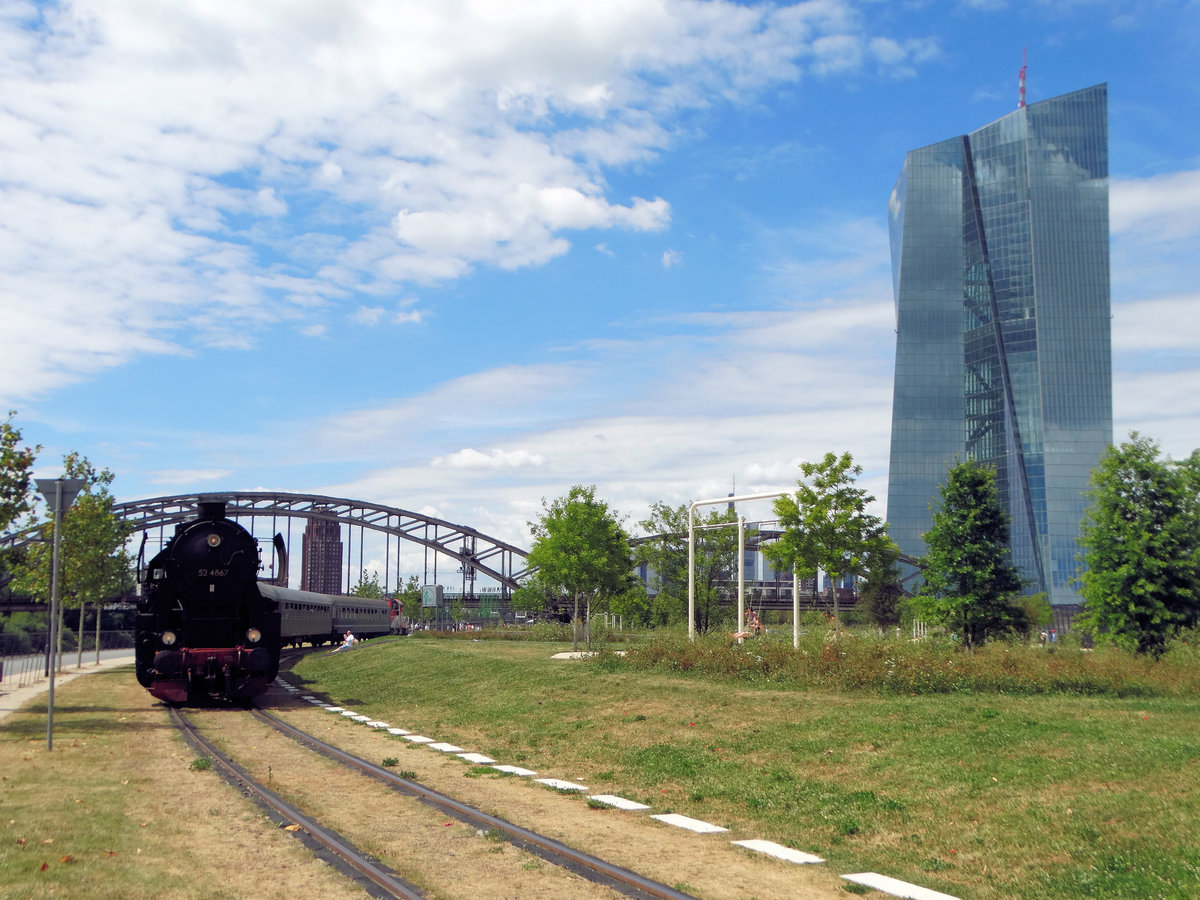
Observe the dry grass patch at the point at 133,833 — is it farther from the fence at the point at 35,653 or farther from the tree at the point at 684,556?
the tree at the point at 684,556

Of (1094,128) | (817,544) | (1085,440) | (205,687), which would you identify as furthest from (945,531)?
(1094,128)

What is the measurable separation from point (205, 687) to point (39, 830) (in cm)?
1593

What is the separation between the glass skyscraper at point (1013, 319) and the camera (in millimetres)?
165250

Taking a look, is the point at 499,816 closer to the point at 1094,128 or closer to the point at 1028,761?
the point at 1028,761

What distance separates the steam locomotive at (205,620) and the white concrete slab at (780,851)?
17938mm

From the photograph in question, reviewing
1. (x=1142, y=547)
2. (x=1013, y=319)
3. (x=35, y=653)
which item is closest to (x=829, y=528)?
(x=1142, y=547)

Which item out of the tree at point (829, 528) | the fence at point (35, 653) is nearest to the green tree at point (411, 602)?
the fence at point (35, 653)

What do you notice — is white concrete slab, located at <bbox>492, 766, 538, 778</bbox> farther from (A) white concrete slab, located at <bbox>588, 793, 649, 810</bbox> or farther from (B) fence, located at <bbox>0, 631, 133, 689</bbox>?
(B) fence, located at <bbox>0, 631, 133, 689</bbox>

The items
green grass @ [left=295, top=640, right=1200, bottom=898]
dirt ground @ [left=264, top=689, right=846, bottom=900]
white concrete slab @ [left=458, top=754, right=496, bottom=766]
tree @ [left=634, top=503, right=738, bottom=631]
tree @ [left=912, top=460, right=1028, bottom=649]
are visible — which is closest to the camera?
dirt ground @ [left=264, top=689, right=846, bottom=900]

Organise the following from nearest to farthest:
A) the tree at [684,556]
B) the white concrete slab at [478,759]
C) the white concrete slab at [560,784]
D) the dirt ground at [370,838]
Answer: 1. the dirt ground at [370,838]
2. the white concrete slab at [560,784]
3. the white concrete slab at [478,759]
4. the tree at [684,556]

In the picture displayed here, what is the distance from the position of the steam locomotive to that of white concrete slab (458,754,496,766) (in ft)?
33.9

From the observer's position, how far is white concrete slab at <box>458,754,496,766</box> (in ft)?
51.8

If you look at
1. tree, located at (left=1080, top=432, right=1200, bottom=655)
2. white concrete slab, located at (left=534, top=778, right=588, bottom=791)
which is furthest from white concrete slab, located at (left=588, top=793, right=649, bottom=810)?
tree, located at (left=1080, top=432, right=1200, bottom=655)

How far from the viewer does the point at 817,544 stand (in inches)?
1315
